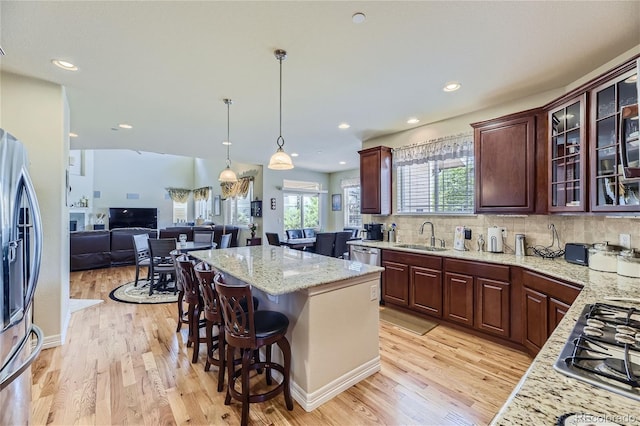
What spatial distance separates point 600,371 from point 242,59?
277cm

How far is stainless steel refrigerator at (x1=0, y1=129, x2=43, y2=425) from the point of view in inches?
48.9

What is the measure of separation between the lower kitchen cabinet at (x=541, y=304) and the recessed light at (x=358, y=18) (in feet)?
7.76

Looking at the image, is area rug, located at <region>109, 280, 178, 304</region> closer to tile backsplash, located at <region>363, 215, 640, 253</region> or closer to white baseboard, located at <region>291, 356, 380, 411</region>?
white baseboard, located at <region>291, 356, 380, 411</region>

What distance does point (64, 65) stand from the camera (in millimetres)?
2477

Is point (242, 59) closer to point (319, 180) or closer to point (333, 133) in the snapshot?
point (333, 133)

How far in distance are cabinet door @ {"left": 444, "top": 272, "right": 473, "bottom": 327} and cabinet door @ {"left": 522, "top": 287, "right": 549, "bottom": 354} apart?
0.51m

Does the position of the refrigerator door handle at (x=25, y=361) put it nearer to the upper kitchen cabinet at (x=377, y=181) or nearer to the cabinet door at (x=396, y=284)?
the cabinet door at (x=396, y=284)

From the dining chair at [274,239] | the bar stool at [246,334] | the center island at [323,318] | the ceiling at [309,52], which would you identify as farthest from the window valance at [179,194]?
the bar stool at [246,334]

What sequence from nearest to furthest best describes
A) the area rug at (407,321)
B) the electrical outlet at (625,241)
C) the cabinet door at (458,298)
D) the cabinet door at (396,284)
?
the electrical outlet at (625,241)
the cabinet door at (458,298)
the area rug at (407,321)
the cabinet door at (396,284)

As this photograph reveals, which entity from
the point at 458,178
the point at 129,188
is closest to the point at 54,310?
the point at 458,178

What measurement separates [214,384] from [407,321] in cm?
225

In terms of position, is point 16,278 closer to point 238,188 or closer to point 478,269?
point 478,269

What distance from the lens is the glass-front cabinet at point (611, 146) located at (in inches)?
77.0

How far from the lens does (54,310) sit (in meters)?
2.85
